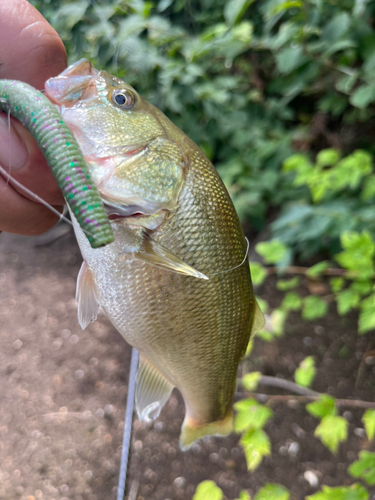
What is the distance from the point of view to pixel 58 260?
87.0 inches

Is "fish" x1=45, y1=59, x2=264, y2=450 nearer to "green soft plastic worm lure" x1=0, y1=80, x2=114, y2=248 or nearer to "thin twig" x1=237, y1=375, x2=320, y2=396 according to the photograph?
"green soft plastic worm lure" x1=0, y1=80, x2=114, y2=248

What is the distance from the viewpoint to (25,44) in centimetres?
44

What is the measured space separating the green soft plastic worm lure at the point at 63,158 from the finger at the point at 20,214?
0.46ft

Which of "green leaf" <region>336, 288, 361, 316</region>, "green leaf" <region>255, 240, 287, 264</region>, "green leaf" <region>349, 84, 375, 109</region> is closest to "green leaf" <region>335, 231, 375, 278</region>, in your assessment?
"green leaf" <region>336, 288, 361, 316</region>

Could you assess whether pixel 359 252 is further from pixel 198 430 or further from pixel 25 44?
pixel 25 44

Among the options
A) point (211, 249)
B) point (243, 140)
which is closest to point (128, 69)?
point (243, 140)

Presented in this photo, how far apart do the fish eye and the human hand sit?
3.5 inches

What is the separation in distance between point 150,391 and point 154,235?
1.02ft

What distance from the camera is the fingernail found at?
41 centimetres

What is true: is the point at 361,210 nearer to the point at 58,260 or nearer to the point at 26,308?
the point at 26,308

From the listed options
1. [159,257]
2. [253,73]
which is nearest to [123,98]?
[159,257]

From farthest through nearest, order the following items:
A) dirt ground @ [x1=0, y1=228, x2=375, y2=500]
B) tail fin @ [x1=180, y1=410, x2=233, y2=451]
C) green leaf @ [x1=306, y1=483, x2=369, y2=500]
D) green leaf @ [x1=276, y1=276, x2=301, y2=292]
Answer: green leaf @ [x1=276, y1=276, x2=301, y2=292]
dirt ground @ [x1=0, y1=228, x2=375, y2=500]
green leaf @ [x1=306, y1=483, x2=369, y2=500]
tail fin @ [x1=180, y1=410, x2=233, y2=451]

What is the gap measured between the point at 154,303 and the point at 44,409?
1.22m

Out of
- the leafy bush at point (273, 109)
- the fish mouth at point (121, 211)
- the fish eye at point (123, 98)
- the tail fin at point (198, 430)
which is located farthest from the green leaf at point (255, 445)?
the fish eye at point (123, 98)
